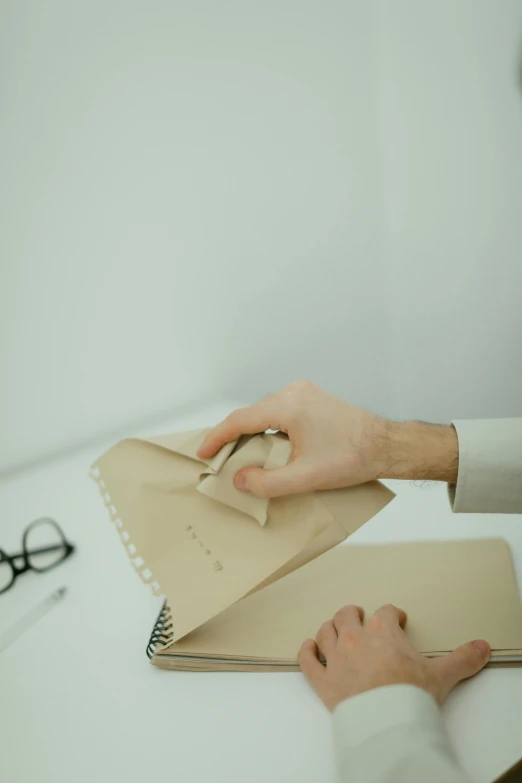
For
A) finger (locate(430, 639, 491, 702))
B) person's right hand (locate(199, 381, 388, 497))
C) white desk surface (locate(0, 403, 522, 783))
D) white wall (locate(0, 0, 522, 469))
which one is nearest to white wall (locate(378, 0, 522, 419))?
white wall (locate(0, 0, 522, 469))

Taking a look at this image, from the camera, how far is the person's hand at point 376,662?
53cm

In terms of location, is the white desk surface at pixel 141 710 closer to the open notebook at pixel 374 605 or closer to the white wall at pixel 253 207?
the open notebook at pixel 374 605

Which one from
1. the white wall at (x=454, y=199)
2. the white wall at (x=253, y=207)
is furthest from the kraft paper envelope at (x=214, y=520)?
the white wall at (x=454, y=199)

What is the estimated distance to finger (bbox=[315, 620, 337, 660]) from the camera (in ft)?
1.87

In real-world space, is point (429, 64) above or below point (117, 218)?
above

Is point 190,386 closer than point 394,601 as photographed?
No

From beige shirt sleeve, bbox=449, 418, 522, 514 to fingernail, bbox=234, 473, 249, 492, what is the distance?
26cm

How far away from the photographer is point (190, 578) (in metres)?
0.60

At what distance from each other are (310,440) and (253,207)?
0.71 m

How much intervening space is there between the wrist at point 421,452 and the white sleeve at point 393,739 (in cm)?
23

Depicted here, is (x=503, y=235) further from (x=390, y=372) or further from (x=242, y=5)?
(x=242, y=5)

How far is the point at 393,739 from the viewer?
47 cm

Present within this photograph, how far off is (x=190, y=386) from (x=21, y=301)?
16.5 inches

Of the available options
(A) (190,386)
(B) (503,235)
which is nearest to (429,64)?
(B) (503,235)
